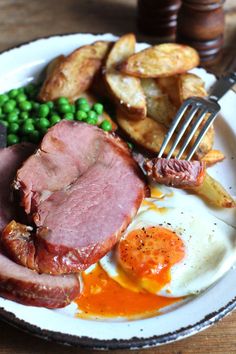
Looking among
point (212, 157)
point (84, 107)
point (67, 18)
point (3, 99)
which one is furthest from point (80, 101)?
point (67, 18)

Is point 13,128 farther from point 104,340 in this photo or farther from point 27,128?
point 104,340

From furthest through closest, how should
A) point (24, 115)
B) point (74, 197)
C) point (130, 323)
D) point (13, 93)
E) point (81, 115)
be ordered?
point (13, 93)
point (24, 115)
point (81, 115)
point (74, 197)
point (130, 323)

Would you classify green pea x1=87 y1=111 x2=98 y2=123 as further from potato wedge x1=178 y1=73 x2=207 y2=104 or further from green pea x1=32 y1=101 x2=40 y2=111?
potato wedge x1=178 y1=73 x2=207 y2=104

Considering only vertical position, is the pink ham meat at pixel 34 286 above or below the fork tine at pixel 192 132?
below

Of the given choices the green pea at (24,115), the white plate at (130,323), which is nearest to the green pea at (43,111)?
the green pea at (24,115)

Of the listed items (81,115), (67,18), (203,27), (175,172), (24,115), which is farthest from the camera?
(67,18)

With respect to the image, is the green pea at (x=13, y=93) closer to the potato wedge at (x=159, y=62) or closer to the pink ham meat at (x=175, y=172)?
the potato wedge at (x=159, y=62)

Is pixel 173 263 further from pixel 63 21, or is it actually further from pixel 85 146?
pixel 63 21
